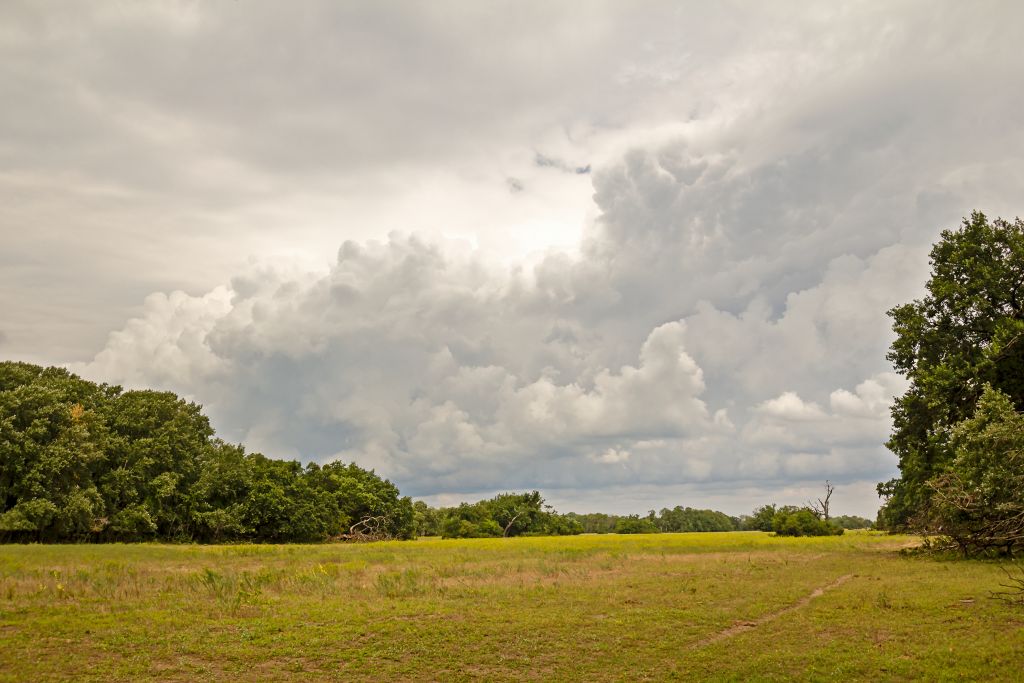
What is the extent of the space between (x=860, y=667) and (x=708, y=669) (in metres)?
3.02

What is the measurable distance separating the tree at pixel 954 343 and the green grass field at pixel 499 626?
28.0 feet

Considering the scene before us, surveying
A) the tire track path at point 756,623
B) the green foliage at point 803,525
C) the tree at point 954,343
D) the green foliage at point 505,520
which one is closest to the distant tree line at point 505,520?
the green foliage at point 505,520

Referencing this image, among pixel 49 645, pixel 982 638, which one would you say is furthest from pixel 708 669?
pixel 49 645

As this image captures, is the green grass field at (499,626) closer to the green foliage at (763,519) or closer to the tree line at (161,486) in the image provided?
the tree line at (161,486)

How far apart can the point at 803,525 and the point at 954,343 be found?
164ft

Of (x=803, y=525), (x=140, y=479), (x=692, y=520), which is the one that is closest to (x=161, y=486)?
(x=140, y=479)

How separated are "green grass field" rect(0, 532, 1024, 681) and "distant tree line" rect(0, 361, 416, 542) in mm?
27967

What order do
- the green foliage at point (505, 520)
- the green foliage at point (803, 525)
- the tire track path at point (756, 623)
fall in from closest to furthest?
the tire track path at point (756, 623), the green foliage at point (803, 525), the green foliage at point (505, 520)

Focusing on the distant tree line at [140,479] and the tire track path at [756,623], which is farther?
the distant tree line at [140,479]

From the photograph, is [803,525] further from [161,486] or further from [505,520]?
[161,486]

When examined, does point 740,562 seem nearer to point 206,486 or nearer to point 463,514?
point 206,486

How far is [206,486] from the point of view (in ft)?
236

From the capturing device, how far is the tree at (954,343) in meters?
34.6

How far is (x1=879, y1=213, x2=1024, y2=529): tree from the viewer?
114ft
